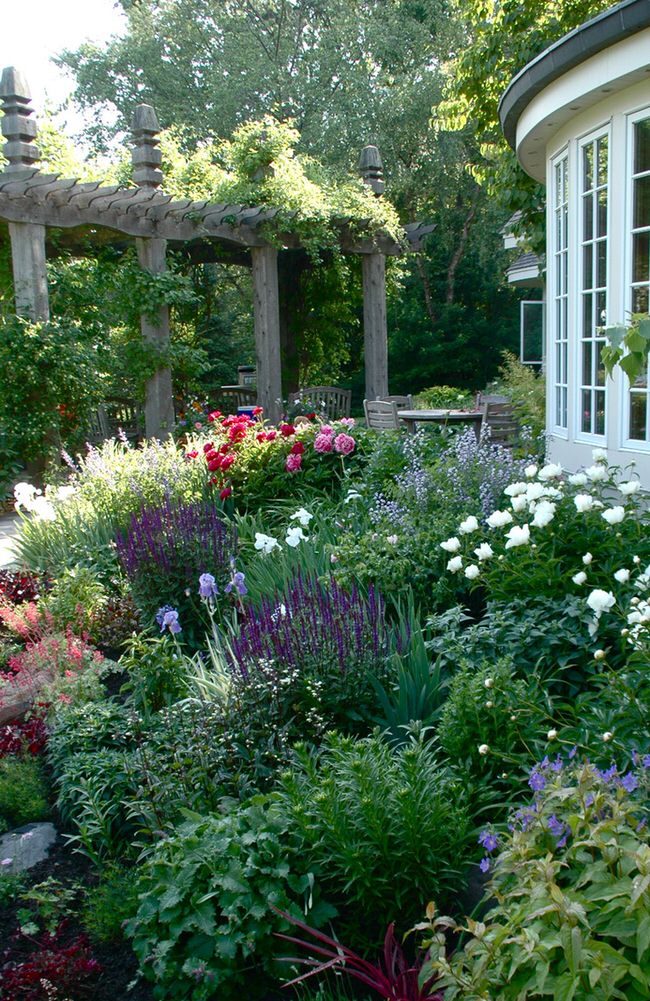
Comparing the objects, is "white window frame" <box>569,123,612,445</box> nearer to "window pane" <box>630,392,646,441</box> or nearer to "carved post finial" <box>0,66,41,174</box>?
"window pane" <box>630,392,646,441</box>

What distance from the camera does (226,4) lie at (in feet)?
86.1

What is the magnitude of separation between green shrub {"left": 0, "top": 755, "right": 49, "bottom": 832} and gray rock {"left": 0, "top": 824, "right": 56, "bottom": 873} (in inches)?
2.6

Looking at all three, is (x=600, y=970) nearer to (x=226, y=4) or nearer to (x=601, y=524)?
(x=601, y=524)

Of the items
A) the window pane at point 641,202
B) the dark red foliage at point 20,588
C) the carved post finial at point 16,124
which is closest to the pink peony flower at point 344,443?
the dark red foliage at point 20,588

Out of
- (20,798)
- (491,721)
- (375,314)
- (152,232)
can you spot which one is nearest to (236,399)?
(375,314)

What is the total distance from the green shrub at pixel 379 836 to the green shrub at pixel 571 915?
1.27 ft

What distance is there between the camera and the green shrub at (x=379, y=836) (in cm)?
222

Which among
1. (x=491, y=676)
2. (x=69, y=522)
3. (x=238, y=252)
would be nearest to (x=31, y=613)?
(x=69, y=522)

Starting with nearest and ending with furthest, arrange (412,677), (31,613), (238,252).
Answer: (412,677) → (31,613) → (238,252)

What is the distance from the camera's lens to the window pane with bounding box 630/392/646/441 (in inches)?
194

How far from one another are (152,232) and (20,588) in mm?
6463

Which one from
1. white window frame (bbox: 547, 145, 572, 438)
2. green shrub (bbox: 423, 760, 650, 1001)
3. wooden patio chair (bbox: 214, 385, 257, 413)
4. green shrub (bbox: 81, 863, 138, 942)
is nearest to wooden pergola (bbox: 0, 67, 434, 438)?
wooden patio chair (bbox: 214, 385, 257, 413)

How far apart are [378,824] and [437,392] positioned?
49.0 feet

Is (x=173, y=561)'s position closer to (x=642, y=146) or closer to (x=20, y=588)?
(x=20, y=588)
